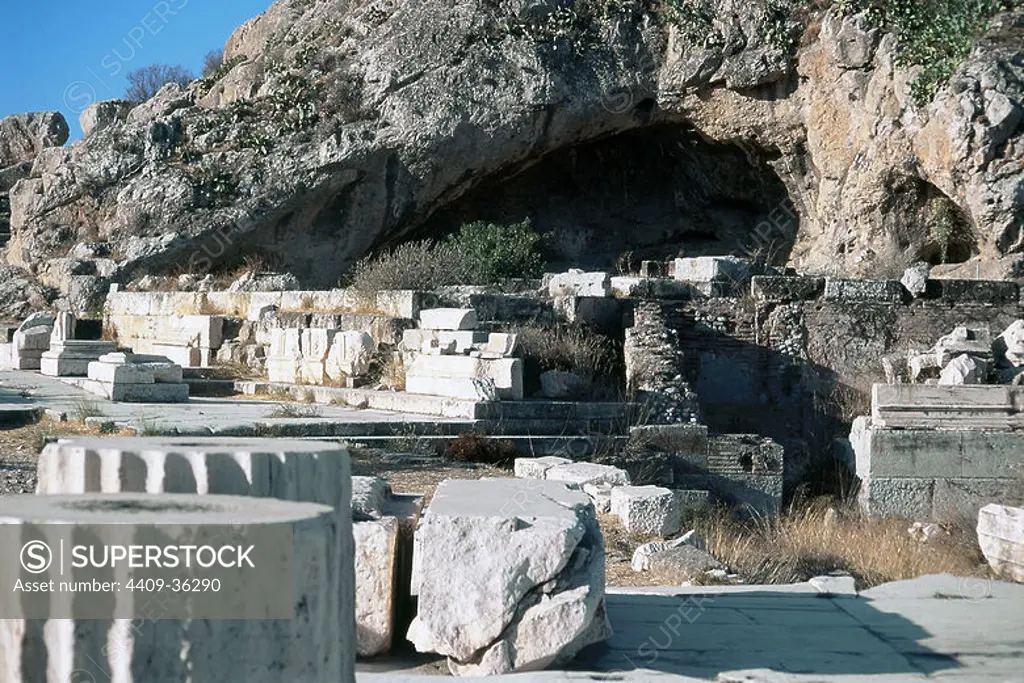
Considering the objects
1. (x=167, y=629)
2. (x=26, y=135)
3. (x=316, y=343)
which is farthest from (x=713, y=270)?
(x=26, y=135)

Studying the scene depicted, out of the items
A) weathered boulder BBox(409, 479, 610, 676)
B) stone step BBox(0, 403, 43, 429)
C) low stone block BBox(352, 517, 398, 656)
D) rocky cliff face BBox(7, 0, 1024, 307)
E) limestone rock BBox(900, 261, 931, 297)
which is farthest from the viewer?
rocky cliff face BBox(7, 0, 1024, 307)

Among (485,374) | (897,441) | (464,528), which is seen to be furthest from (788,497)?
(464,528)

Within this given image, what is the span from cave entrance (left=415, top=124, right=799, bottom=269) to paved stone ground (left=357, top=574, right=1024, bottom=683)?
63.0 feet

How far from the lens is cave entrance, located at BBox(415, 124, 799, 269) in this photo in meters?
25.5

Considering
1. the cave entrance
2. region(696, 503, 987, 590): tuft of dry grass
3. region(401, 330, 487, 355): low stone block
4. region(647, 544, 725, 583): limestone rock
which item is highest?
the cave entrance

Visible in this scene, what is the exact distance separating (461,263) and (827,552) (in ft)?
37.0

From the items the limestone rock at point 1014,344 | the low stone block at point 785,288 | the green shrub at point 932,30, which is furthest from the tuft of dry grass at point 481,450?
the green shrub at point 932,30

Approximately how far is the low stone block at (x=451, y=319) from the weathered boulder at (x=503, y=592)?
26.7 ft

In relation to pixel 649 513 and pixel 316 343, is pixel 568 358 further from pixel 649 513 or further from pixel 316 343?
pixel 649 513

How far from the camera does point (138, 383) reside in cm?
1326

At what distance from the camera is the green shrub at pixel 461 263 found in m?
16.8

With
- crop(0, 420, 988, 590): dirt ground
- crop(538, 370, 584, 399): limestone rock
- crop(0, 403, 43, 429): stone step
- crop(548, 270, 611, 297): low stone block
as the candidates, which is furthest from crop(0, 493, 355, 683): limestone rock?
crop(548, 270, 611, 297): low stone block

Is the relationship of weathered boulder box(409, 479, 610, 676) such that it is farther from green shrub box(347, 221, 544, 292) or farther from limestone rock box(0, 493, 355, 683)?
green shrub box(347, 221, 544, 292)

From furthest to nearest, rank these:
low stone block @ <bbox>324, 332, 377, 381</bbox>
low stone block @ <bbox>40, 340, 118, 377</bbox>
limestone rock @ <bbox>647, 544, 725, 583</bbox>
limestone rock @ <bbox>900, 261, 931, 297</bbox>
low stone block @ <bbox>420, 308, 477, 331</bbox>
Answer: limestone rock @ <bbox>900, 261, 931, 297</bbox> → low stone block @ <bbox>40, 340, 118, 377</bbox> → low stone block @ <bbox>324, 332, 377, 381</bbox> → low stone block @ <bbox>420, 308, 477, 331</bbox> → limestone rock @ <bbox>647, 544, 725, 583</bbox>
